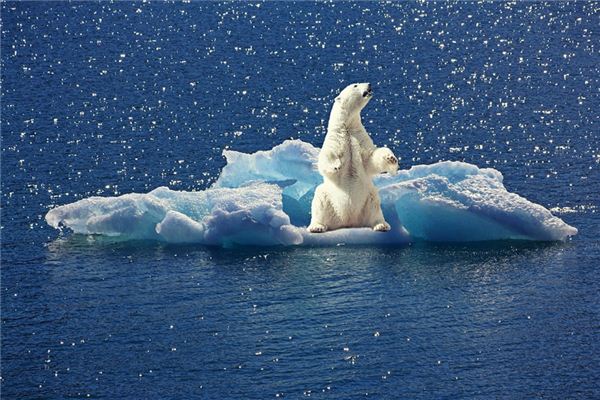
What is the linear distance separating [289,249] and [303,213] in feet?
7.89

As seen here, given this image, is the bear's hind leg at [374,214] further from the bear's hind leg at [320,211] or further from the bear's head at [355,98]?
the bear's head at [355,98]

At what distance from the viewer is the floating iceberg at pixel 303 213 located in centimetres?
3975

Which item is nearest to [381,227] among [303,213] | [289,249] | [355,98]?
[289,249]

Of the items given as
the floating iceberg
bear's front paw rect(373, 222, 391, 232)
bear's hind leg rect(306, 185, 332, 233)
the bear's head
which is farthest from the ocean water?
the bear's head

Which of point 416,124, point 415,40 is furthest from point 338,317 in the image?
point 415,40

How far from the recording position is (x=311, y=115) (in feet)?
197

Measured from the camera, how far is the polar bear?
39500 millimetres

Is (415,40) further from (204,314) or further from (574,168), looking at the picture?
(204,314)

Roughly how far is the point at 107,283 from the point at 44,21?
179ft

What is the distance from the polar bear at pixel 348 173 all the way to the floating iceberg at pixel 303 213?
37 cm

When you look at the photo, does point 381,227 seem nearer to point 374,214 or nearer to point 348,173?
point 374,214

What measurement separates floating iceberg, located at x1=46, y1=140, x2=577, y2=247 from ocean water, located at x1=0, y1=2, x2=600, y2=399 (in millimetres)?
507

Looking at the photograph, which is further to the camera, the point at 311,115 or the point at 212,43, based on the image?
A: the point at 212,43

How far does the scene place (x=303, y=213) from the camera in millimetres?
42156
